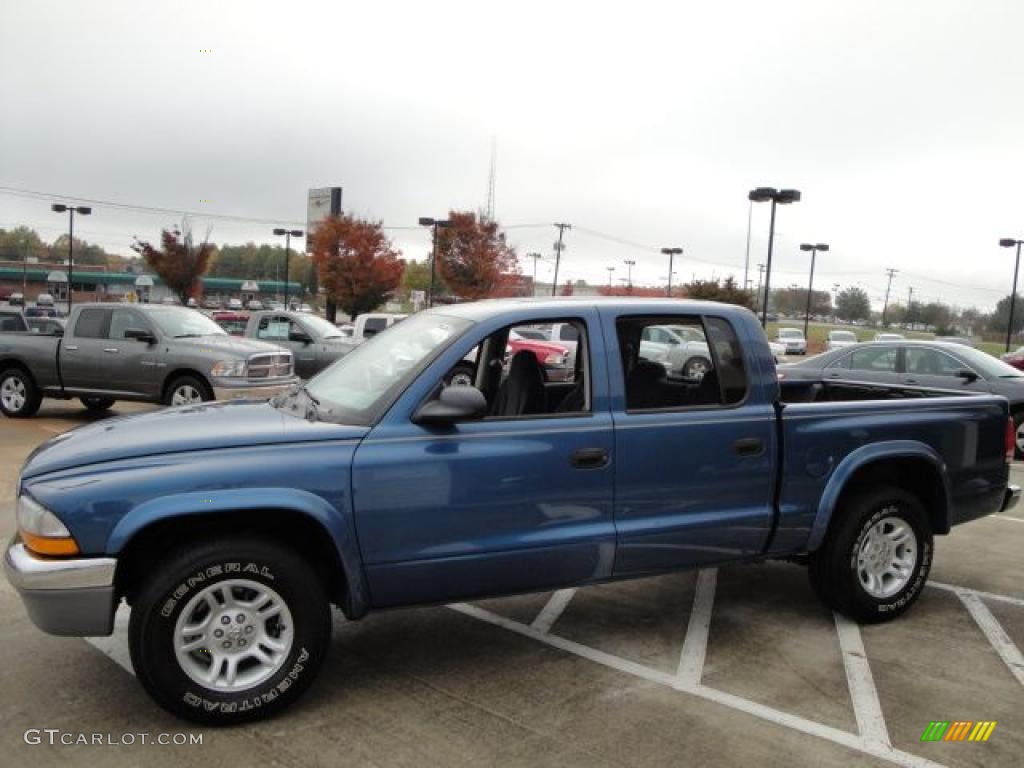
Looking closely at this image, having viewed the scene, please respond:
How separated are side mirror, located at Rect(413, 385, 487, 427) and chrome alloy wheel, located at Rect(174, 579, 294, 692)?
0.97 meters

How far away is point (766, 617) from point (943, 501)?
4.20 ft

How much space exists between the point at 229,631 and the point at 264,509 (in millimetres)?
526

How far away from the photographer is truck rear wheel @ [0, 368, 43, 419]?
12.1 meters

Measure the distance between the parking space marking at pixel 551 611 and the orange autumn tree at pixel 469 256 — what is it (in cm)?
4117

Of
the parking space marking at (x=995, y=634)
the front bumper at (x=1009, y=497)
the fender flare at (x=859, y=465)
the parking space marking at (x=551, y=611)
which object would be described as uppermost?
the fender flare at (x=859, y=465)

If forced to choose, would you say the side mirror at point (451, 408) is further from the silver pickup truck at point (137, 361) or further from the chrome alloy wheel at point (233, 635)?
the silver pickup truck at point (137, 361)

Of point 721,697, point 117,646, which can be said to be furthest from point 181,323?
point 721,697

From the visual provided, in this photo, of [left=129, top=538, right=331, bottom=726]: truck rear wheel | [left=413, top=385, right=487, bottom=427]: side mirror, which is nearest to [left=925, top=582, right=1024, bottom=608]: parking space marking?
[left=413, top=385, right=487, bottom=427]: side mirror

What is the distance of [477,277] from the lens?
45.9 metres

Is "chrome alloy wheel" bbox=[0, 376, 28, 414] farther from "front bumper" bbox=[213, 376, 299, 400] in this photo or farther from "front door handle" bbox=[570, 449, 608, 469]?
"front door handle" bbox=[570, 449, 608, 469]

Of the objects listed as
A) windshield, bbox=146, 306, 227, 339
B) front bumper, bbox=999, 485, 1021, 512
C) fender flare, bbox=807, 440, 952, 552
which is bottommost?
front bumper, bbox=999, 485, 1021, 512

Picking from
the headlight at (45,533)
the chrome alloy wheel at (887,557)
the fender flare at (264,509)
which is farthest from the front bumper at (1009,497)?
the headlight at (45,533)

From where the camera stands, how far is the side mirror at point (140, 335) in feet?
36.5

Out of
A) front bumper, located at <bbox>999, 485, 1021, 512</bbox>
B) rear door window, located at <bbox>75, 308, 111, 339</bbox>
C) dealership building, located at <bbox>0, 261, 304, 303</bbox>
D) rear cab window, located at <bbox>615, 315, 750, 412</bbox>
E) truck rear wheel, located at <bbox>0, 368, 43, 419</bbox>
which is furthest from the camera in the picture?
dealership building, located at <bbox>0, 261, 304, 303</bbox>
